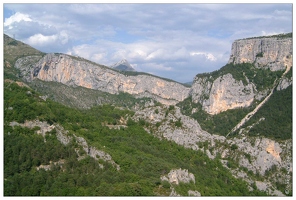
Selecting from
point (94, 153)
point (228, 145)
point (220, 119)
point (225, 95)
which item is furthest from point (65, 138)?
point (225, 95)

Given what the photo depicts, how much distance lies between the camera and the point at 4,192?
38.2 m

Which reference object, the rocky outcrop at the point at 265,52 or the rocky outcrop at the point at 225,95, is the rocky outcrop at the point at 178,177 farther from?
the rocky outcrop at the point at 265,52

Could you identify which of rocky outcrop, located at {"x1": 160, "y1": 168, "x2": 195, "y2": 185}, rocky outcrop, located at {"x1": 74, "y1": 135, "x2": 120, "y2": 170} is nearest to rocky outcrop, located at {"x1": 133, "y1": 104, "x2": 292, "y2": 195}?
rocky outcrop, located at {"x1": 160, "y1": 168, "x2": 195, "y2": 185}

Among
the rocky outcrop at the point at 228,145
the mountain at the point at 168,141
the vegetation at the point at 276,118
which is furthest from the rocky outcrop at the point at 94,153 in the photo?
the vegetation at the point at 276,118

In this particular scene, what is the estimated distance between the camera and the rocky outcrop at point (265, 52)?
140250mm

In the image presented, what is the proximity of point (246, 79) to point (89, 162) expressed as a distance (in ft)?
341

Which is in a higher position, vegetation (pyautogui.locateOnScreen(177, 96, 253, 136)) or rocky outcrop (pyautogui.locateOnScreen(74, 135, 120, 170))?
rocky outcrop (pyautogui.locateOnScreen(74, 135, 120, 170))

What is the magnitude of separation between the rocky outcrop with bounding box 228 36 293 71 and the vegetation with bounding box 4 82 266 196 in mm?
77402

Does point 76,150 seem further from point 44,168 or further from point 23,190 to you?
point 23,190

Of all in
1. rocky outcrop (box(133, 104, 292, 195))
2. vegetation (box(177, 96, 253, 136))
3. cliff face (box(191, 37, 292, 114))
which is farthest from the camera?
cliff face (box(191, 37, 292, 114))

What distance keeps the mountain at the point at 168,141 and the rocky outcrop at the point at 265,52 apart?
0.39 meters

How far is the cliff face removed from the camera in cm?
13825

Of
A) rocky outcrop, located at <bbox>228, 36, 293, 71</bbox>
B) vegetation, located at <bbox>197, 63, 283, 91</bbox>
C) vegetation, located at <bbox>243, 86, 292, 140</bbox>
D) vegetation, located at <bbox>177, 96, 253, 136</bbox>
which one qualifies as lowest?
vegetation, located at <bbox>177, 96, 253, 136</bbox>

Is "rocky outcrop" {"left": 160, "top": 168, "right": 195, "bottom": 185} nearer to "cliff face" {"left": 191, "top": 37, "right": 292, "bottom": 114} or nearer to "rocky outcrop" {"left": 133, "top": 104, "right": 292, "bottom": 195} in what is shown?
"rocky outcrop" {"left": 133, "top": 104, "right": 292, "bottom": 195}
